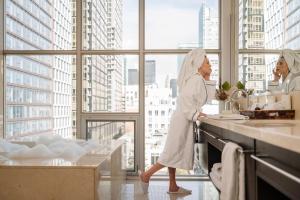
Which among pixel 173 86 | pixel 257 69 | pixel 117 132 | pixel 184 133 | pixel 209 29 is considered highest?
pixel 209 29

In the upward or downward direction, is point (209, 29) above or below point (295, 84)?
above

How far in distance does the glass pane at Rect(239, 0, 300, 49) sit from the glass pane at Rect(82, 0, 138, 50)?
1356mm

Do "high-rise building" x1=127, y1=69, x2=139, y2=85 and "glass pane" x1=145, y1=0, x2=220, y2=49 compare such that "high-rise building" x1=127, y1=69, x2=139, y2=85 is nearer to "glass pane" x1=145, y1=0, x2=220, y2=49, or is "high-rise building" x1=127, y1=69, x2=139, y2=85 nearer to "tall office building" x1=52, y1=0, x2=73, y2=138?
"glass pane" x1=145, y1=0, x2=220, y2=49

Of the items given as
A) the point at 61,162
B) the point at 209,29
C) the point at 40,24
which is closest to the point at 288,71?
the point at 61,162

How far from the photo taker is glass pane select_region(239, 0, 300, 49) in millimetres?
2466

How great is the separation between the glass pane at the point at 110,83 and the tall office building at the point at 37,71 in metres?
0.27

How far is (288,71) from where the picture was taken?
2.50 metres

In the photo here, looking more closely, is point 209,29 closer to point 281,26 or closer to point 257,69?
point 257,69

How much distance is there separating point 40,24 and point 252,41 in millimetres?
2738

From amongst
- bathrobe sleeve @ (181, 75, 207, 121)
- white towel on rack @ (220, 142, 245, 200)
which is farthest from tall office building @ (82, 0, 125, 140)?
white towel on rack @ (220, 142, 245, 200)

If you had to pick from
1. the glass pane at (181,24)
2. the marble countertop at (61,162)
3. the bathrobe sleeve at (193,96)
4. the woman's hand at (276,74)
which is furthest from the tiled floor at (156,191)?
the glass pane at (181,24)

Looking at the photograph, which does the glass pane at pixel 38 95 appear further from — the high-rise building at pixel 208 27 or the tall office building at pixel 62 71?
the high-rise building at pixel 208 27

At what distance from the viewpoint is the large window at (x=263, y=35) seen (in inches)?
98.4

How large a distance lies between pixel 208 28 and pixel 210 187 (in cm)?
197
